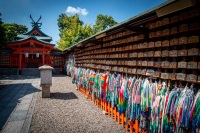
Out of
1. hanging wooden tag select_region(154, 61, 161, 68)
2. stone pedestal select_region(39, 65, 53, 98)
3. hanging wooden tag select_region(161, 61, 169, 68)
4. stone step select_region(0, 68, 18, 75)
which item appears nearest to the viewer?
hanging wooden tag select_region(161, 61, 169, 68)

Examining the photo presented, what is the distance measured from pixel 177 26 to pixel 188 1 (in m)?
0.98

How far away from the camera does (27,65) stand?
29969 mm

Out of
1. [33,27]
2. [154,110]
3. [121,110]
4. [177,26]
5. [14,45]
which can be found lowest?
[121,110]

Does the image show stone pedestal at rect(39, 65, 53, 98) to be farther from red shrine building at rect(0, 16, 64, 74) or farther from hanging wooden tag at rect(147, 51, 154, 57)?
red shrine building at rect(0, 16, 64, 74)

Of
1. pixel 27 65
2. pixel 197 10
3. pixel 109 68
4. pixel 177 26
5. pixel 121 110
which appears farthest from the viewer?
pixel 27 65

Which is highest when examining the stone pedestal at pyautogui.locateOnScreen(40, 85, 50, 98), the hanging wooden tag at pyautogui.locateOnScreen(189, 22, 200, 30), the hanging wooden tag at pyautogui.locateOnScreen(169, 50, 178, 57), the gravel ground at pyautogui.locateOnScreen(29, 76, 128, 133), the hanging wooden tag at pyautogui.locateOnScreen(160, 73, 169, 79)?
the hanging wooden tag at pyautogui.locateOnScreen(189, 22, 200, 30)

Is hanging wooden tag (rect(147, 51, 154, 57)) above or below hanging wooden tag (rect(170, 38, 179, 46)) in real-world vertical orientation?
below

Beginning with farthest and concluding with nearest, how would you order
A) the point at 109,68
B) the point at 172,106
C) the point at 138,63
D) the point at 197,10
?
the point at 109,68, the point at 138,63, the point at 172,106, the point at 197,10

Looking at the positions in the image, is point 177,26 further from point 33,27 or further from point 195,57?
point 33,27

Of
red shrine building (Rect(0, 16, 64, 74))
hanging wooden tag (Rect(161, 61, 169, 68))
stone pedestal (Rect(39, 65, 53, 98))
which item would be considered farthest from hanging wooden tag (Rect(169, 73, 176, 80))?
red shrine building (Rect(0, 16, 64, 74))

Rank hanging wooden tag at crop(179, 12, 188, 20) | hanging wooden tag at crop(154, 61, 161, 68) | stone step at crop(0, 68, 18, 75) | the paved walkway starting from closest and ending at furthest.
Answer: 1. hanging wooden tag at crop(179, 12, 188, 20)
2. hanging wooden tag at crop(154, 61, 161, 68)
3. the paved walkway
4. stone step at crop(0, 68, 18, 75)

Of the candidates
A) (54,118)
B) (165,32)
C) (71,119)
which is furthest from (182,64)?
(54,118)

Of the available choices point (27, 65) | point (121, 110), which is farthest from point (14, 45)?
point (121, 110)

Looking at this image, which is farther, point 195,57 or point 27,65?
point 27,65
